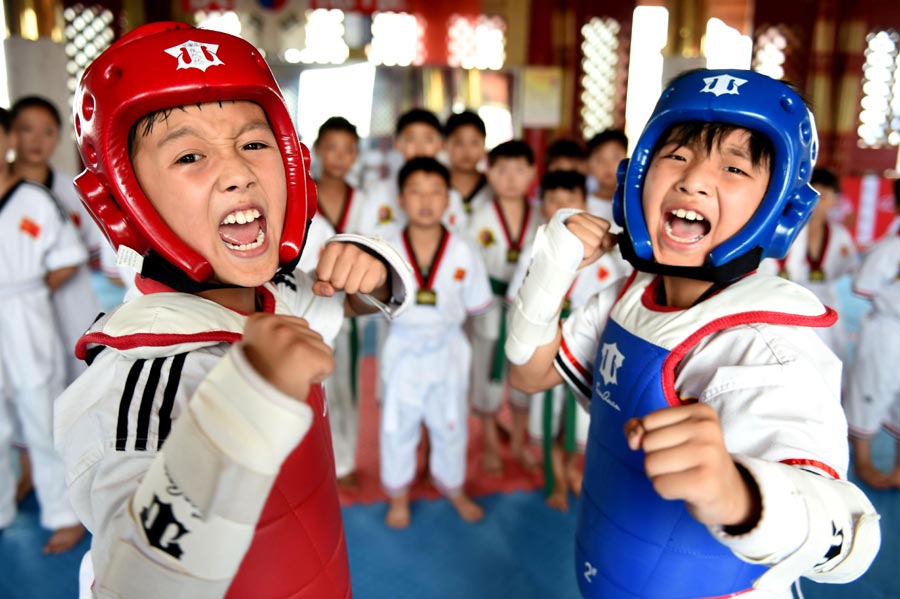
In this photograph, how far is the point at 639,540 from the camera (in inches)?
53.2

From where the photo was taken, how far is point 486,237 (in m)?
3.96

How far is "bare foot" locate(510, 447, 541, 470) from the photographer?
12.7 ft

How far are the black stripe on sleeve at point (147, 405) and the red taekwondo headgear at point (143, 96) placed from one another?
212 mm

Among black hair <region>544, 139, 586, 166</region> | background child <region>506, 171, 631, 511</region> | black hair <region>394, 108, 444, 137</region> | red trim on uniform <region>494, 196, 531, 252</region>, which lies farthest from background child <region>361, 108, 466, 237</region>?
black hair <region>544, 139, 586, 166</region>

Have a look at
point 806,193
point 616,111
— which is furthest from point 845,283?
point 806,193

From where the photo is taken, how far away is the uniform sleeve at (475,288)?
343 centimetres

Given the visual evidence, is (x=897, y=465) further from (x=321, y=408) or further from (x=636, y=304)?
(x=321, y=408)

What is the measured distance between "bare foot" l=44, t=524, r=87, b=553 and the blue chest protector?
2617mm

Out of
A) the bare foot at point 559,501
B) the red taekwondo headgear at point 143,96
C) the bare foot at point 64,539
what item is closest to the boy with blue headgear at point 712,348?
the red taekwondo headgear at point 143,96

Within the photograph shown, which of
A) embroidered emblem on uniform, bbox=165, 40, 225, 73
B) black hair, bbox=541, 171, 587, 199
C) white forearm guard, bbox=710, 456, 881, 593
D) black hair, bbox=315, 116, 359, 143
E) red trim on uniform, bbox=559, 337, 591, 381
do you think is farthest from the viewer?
black hair, bbox=315, 116, 359, 143

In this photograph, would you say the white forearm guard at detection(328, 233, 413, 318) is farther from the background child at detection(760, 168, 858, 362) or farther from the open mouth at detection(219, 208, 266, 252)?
the background child at detection(760, 168, 858, 362)

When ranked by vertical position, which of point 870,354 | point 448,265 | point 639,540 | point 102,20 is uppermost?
point 102,20

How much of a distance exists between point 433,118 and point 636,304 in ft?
10.8

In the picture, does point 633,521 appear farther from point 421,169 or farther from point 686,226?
point 421,169
